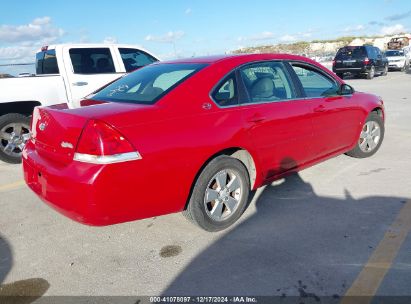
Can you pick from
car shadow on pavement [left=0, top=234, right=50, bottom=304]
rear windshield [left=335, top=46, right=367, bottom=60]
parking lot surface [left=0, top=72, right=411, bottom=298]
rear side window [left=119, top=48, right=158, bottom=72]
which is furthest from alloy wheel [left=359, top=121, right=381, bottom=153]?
rear windshield [left=335, top=46, right=367, bottom=60]

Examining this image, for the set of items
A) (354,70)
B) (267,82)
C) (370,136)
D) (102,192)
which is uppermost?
(267,82)

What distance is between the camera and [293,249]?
10.6ft

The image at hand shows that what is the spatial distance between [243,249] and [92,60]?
4986 millimetres

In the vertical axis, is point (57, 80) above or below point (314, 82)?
above

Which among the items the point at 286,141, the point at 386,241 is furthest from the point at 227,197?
the point at 386,241

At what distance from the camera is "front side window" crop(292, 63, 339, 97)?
446 cm

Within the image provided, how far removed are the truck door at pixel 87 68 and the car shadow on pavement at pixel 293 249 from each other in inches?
151

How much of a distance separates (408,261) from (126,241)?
236cm

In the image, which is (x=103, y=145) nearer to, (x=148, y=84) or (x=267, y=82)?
(x=148, y=84)

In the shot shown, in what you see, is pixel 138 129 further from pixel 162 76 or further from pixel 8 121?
pixel 8 121

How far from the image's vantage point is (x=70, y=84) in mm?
6465

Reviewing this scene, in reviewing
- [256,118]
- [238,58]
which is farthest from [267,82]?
[256,118]

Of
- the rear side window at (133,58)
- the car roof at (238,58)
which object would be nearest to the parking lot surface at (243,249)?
the car roof at (238,58)

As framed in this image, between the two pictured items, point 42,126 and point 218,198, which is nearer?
point 42,126
